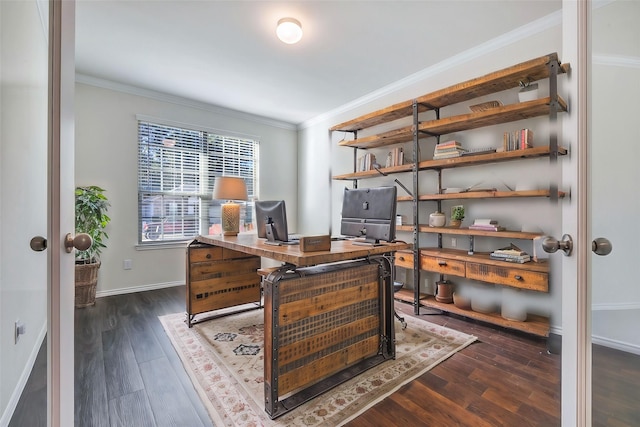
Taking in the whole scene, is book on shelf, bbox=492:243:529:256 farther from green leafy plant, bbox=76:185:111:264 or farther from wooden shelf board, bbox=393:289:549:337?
green leafy plant, bbox=76:185:111:264

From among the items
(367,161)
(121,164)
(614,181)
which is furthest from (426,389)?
(121,164)

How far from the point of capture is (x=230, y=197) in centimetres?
276

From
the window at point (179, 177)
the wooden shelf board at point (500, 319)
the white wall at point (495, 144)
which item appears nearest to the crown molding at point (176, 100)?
the window at point (179, 177)

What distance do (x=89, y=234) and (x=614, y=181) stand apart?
159 inches

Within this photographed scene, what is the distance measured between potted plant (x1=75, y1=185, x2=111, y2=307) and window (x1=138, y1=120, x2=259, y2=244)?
0.58 metres

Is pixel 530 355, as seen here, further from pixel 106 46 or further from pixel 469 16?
pixel 106 46

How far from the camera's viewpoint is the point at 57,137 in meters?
0.77

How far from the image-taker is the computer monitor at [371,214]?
6.11ft

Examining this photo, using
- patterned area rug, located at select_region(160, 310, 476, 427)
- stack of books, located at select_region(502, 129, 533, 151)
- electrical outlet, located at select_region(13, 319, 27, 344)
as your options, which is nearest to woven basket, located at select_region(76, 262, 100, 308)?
patterned area rug, located at select_region(160, 310, 476, 427)

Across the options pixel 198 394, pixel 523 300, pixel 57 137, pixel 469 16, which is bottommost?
pixel 198 394

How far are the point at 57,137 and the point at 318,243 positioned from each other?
3.91 feet

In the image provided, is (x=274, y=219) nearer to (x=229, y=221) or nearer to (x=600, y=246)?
(x=229, y=221)

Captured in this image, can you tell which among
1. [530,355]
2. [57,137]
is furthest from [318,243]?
[530,355]

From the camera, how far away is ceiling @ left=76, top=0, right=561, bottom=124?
2.23 m
